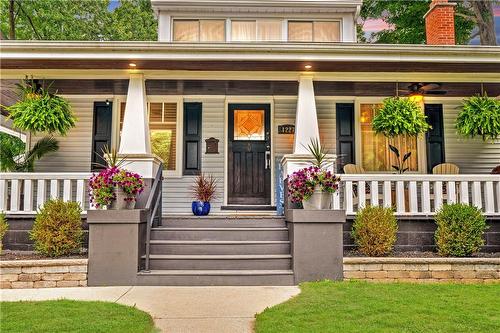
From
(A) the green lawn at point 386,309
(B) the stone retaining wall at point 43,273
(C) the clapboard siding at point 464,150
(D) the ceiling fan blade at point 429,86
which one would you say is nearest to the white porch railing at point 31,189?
(B) the stone retaining wall at point 43,273

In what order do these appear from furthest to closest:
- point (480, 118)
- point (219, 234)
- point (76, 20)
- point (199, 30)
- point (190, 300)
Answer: point (76, 20) < point (199, 30) < point (480, 118) < point (219, 234) < point (190, 300)

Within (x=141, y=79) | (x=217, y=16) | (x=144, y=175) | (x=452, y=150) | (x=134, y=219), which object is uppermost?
(x=217, y=16)

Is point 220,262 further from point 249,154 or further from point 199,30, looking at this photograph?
point 199,30

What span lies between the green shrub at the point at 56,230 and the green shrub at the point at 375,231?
405 centimetres

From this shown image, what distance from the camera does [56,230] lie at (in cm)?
554

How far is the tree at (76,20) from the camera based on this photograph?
1733cm

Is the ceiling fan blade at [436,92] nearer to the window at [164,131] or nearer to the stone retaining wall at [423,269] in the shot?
the stone retaining wall at [423,269]

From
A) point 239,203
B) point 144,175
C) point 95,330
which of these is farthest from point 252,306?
point 239,203

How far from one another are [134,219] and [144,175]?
3.13ft

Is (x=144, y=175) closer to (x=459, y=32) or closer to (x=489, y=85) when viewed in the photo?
(x=489, y=85)

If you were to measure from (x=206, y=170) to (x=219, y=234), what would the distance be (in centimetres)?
245

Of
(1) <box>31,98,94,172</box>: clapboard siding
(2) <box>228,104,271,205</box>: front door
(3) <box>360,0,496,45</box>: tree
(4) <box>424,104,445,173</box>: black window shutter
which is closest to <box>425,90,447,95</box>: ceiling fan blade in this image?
(4) <box>424,104,445,173</box>: black window shutter

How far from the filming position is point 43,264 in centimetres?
518

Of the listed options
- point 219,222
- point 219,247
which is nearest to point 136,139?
point 219,222
